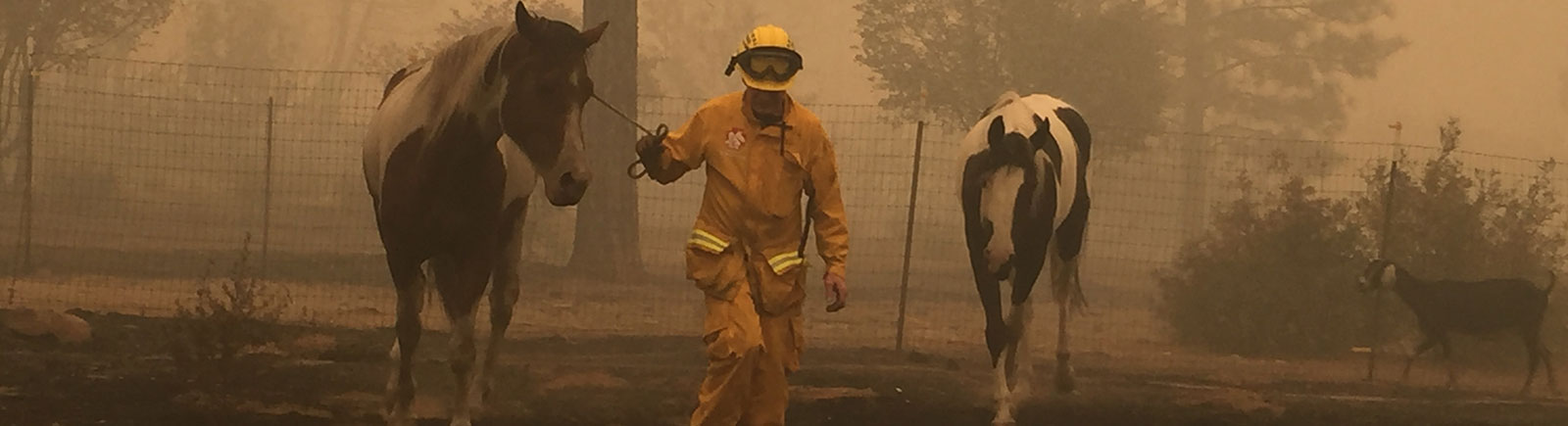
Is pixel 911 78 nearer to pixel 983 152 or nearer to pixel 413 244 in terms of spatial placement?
pixel 983 152

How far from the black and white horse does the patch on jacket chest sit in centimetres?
224

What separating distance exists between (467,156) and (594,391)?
2.52 m

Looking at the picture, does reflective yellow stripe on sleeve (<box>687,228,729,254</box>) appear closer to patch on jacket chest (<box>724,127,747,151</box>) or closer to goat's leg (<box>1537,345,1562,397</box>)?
patch on jacket chest (<box>724,127,747,151</box>)

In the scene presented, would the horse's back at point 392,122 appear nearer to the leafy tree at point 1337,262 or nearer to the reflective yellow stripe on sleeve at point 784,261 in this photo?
the reflective yellow stripe on sleeve at point 784,261

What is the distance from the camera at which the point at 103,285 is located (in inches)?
475

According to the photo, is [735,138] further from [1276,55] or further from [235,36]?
[235,36]

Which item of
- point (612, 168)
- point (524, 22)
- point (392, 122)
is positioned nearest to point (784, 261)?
point (524, 22)

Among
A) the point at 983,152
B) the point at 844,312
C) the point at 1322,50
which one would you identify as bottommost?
the point at 844,312

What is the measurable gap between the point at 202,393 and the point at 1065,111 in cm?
473

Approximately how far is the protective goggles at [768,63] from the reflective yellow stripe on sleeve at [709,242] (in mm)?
518

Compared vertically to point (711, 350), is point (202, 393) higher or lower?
lower

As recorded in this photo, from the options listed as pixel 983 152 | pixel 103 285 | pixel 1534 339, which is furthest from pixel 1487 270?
pixel 103 285

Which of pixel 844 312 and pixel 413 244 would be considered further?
pixel 844 312

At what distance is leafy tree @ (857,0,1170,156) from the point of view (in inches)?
821
